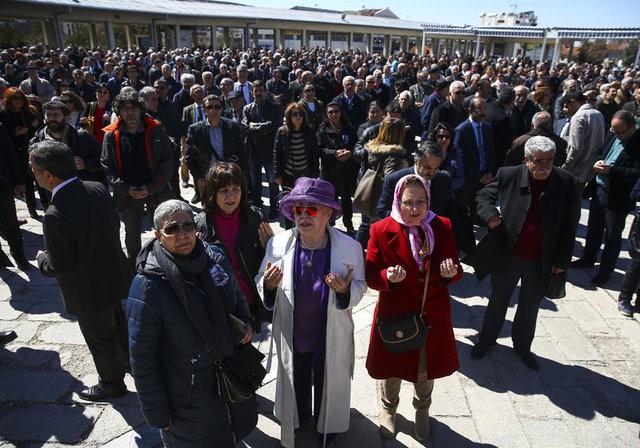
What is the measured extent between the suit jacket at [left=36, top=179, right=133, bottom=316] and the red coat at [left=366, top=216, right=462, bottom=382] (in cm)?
185

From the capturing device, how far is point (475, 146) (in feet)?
17.6

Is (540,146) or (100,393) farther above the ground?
(540,146)

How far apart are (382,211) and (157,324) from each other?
2329 millimetres

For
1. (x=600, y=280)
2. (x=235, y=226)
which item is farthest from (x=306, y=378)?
(x=600, y=280)

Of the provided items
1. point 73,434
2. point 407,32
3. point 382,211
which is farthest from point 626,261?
point 407,32

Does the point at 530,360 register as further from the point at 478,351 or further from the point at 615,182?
the point at 615,182

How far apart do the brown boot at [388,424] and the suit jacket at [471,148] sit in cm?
337

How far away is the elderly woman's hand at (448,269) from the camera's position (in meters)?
2.57

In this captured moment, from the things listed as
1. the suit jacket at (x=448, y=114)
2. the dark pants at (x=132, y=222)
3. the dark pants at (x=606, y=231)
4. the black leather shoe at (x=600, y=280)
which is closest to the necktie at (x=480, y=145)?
the suit jacket at (x=448, y=114)

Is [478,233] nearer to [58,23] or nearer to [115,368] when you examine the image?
[115,368]

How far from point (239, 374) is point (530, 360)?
269 cm

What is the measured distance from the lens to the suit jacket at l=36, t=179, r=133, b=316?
2.78 metres

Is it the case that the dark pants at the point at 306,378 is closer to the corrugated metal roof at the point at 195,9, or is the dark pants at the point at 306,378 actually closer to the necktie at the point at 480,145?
the necktie at the point at 480,145

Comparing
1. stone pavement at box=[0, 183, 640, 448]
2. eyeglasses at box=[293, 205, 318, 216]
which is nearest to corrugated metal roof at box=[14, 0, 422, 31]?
stone pavement at box=[0, 183, 640, 448]
